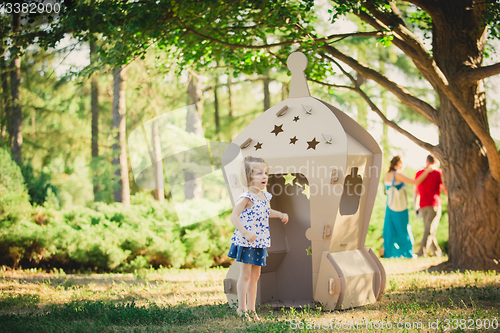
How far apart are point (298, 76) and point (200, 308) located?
240 centimetres

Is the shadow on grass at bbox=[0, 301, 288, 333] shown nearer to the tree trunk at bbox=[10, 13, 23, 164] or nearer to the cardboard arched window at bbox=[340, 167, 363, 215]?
the cardboard arched window at bbox=[340, 167, 363, 215]

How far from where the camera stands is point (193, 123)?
16828 millimetres

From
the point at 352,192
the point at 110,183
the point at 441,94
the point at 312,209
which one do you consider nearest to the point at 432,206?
the point at 441,94

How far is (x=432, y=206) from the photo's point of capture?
9.77 m

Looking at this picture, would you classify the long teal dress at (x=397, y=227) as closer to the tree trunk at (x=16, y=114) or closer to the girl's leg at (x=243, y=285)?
the girl's leg at (x=243, y=285)

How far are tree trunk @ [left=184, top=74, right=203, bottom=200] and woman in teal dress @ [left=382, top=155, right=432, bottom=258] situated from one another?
7.12 m

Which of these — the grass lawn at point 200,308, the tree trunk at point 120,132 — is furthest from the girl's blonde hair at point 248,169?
the tree trunk at point 120,132

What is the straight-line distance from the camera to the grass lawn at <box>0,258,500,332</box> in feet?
13.0

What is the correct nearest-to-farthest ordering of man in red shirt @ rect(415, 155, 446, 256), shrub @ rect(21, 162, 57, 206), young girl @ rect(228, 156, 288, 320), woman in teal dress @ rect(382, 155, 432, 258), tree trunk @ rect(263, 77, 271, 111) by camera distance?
1. young girl @ rect(228, 156, 288, 320)
2. woman in teal dress @ rect(382, 155, 432, 258)
3. man in red shirt @ rect(415, 155, 446, 256)
4. shrub @ rect(21, 162, 57, 206)
5. tree trunk @ rect(263, 77, 271, 111)

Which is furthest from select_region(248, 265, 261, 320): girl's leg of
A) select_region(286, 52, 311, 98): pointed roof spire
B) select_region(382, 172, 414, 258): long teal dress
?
select_region(382, 172, 414, 258): long teal dress

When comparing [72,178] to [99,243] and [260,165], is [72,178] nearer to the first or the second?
[99,243]

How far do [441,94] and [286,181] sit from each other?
10.9 ft

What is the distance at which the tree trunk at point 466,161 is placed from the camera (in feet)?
24.5

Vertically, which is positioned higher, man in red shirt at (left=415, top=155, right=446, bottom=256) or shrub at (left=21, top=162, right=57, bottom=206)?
shrub at (left=21, top=162, right=57, bottom=206)
